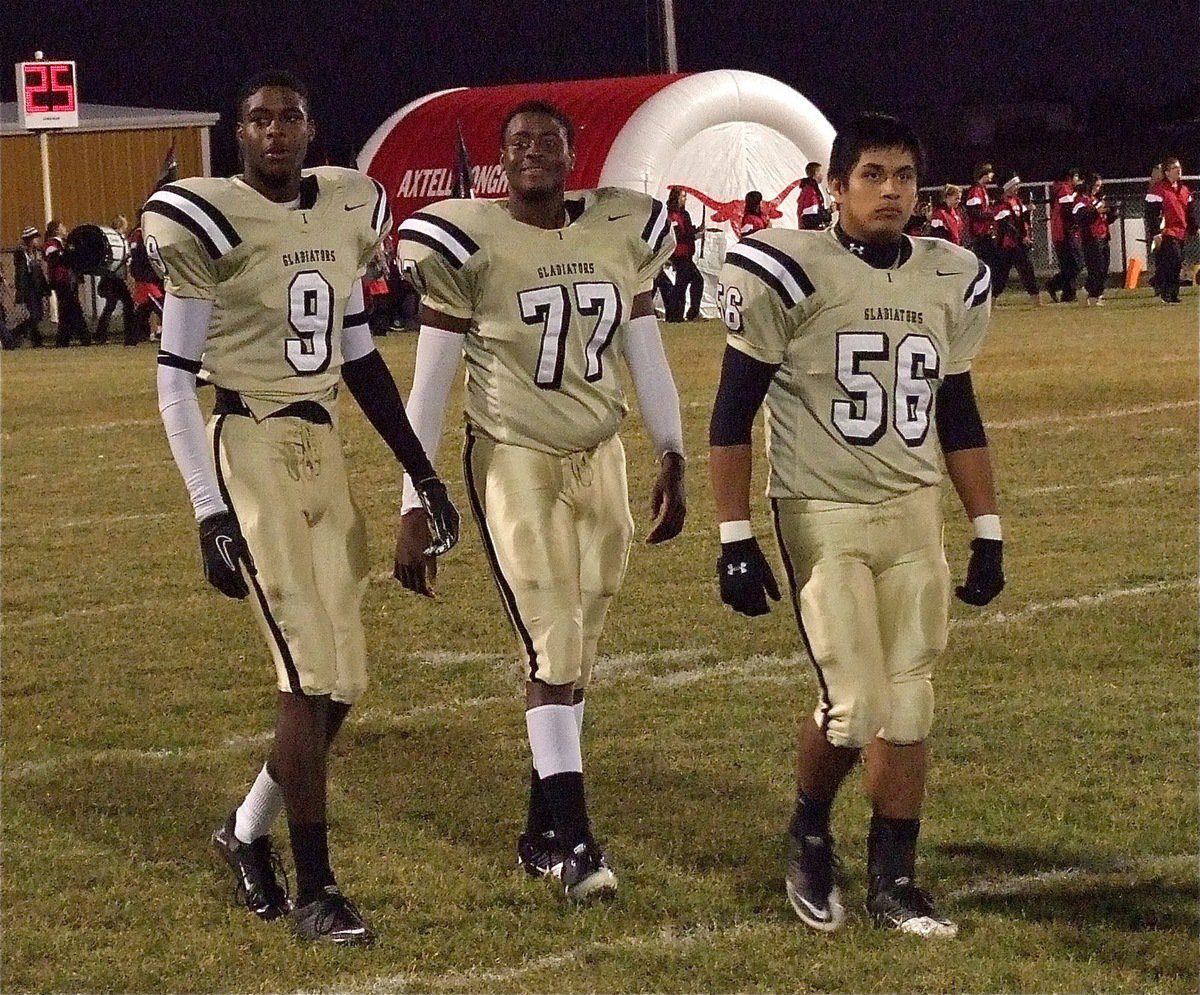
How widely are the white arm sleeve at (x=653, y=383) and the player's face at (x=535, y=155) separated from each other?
357 millimetres

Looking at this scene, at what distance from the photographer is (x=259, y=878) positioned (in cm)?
407

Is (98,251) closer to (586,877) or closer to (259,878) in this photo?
(259,878)

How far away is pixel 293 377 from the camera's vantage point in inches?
156

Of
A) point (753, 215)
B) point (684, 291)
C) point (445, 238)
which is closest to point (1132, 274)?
point (753, 215)

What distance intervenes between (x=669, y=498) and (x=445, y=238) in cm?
72

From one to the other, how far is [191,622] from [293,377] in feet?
10.6

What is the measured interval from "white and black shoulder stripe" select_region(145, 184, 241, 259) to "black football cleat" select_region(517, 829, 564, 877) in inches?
53.2

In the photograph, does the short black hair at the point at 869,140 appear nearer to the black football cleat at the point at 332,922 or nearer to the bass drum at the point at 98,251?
the black football cleat at the point at 332,922

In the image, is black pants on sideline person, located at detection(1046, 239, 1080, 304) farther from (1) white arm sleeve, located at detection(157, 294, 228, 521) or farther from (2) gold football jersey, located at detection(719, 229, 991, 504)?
(1) white arm sleeve, located at detection(157, 294, 228, 521)

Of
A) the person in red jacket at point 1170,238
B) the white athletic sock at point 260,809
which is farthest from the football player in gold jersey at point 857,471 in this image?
the person in red jacket at point 1170,238

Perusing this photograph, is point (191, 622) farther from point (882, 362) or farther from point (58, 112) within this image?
point (58, 112)

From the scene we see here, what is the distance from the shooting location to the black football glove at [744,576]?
381 cm

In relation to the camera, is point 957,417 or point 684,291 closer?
point 957,417

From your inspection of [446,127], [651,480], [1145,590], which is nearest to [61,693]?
[1145,590]
